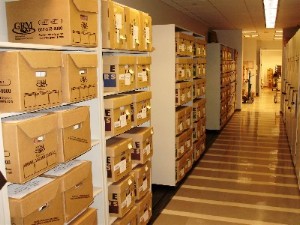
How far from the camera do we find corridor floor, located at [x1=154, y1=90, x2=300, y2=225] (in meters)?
3.54

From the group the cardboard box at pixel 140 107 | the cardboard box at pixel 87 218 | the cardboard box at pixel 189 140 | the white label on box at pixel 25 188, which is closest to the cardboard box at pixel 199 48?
the cardboard box at pixel 189 140

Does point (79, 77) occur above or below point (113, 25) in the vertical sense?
below

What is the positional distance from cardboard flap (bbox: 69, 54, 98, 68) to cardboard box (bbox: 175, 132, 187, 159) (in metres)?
2.29

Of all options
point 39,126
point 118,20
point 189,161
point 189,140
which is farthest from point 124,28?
point 189,161

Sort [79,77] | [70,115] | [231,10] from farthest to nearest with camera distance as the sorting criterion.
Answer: [231,10], [79,77], [70,115]

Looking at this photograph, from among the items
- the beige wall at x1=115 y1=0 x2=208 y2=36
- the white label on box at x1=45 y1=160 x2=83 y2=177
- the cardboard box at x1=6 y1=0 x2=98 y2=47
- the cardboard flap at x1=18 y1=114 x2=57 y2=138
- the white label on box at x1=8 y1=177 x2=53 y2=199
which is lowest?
the white label on box at x1=8 y1=177 x2=53 y2=199

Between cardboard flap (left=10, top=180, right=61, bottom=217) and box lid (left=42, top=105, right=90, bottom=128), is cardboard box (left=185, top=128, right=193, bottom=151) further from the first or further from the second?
cardboard flap (left=10, top=180, right=61, bottom=217)

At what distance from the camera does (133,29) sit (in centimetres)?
284

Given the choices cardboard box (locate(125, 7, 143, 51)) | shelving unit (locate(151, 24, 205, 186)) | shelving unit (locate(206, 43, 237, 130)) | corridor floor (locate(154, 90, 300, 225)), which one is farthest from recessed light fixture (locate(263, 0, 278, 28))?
cardboard box (locate(125, 7, 143, 51))

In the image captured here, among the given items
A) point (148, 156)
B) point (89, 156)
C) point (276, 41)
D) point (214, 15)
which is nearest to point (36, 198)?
point (89, 156)

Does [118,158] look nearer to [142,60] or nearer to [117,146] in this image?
[117,146]

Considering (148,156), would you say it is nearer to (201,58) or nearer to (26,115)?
(26,115)

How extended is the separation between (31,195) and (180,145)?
2.94m

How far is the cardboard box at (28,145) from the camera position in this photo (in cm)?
158
